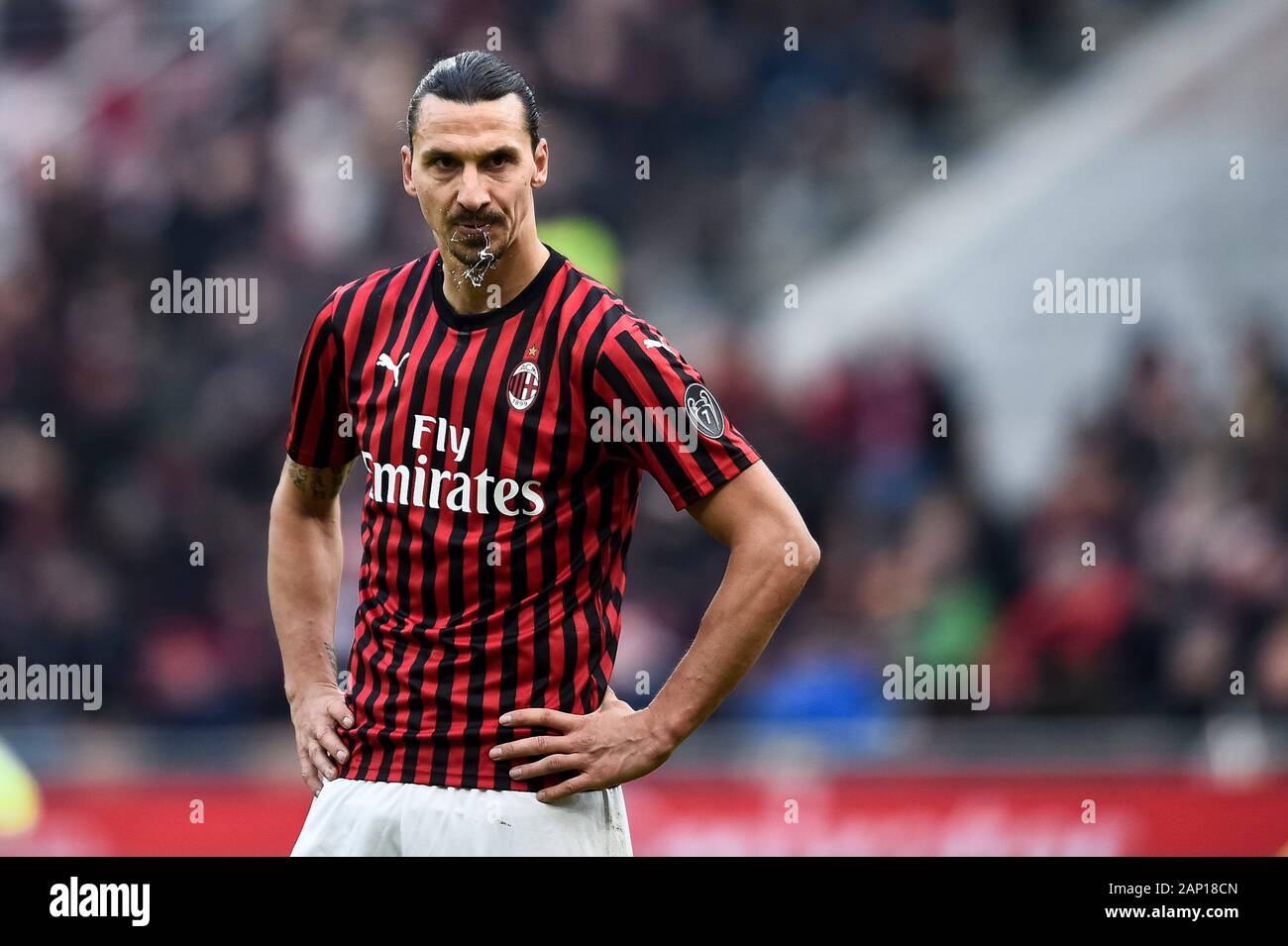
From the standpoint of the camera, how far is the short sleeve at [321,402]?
3.30 m

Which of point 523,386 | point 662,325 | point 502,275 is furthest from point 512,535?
point 662,325

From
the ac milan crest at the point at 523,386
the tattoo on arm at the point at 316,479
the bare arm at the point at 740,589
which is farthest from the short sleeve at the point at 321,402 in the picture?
the bare arm at the point at 740,589

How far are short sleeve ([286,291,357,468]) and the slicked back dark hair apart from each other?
0.42 meters

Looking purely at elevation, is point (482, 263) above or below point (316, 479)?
above

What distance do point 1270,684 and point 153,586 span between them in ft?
15.6

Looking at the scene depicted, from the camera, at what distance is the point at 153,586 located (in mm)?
7422

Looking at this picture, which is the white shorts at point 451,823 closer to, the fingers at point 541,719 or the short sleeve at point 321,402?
the fingers at point 541,719

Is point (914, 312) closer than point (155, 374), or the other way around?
point (155, 374)

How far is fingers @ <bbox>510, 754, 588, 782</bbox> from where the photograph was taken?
2986 mm

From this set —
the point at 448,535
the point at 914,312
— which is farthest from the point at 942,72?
the point at 448,535

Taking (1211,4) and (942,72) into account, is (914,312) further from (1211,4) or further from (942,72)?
(1211,4)

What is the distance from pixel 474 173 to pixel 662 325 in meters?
5.01

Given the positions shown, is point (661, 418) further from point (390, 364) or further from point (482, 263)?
point (390, 364)

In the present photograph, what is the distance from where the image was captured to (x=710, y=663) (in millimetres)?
2998
